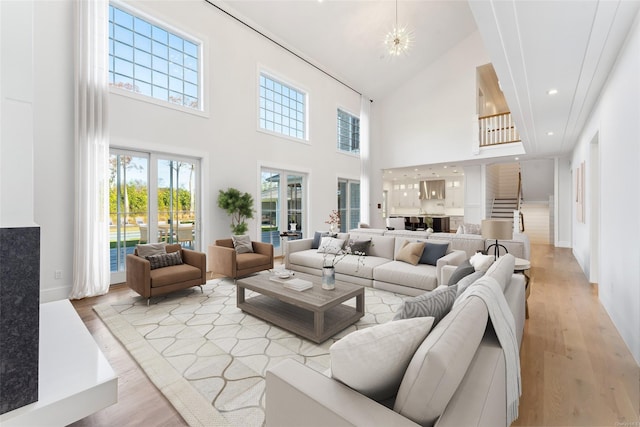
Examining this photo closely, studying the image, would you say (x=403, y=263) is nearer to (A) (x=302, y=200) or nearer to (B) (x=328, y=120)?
(A) (x=302, y=200)

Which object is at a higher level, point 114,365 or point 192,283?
point 192,283

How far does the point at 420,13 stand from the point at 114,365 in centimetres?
831

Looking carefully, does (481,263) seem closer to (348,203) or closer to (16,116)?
(16,116)

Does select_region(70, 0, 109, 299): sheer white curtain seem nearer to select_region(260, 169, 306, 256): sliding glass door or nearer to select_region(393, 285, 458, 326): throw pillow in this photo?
select_region(260, 169, 306, 256): sliding glass door

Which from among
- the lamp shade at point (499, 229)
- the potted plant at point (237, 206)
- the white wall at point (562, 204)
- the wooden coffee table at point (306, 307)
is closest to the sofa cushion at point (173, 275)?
the wooden coffee table at point (306, 307)

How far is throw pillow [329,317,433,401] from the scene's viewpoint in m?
1.05

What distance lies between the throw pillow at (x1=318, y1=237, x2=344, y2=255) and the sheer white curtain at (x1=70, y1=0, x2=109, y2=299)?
3.16 m

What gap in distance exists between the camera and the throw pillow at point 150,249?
373 cm

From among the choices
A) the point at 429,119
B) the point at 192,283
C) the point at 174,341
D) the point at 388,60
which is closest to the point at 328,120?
the point at 388,60

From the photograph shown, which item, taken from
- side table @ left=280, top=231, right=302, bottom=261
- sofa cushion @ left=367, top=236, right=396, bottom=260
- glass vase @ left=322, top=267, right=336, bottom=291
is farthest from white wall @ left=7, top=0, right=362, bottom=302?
sofa cushion @ left=367, top=236, right=396, bottom=260

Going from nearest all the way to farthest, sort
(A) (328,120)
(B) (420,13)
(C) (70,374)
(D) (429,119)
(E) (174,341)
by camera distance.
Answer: (C) (70,374) → (E) (174,341) → (B) (420,13) → (A) (328,120) → (D) (429,119)

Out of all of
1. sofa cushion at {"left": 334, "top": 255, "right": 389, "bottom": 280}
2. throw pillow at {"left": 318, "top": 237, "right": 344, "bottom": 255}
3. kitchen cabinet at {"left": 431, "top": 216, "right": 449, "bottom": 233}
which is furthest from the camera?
kitchen cabinet at {"left": 431, "top": 216, "right": 449, "bottom": 233}

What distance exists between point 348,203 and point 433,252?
17.3ft

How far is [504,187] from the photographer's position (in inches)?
454
